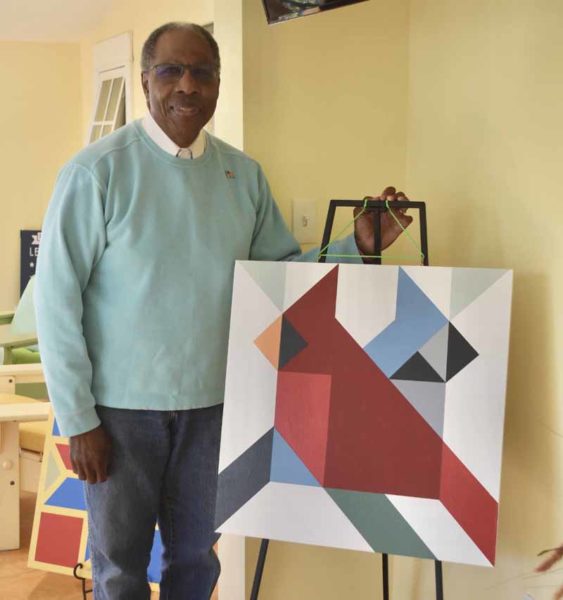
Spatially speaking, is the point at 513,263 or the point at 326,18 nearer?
the point at 513,263

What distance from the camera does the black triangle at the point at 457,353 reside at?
53.7 inches

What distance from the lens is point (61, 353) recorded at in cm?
148

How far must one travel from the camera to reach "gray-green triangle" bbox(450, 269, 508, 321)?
136 centimetres

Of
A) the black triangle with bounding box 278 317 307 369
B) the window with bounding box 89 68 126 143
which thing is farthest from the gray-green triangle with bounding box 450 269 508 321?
the window with bounding box 89 68 126 143

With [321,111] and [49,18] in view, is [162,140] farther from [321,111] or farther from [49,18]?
[49,18]

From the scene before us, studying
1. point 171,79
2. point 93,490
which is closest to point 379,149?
point 171,79

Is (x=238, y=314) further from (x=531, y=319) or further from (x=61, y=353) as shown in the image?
(x=531, y=319)

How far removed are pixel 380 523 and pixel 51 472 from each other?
139 cm

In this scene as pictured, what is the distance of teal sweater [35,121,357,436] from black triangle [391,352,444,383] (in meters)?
0.31

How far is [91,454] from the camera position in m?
1.51

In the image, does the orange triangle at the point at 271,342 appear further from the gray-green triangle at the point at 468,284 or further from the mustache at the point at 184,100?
the mustache at the point at 184,100

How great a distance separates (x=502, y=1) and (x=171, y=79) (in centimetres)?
67

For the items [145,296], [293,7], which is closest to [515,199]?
[293,7]

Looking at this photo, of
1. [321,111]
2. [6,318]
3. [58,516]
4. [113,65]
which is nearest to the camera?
[321,111]
